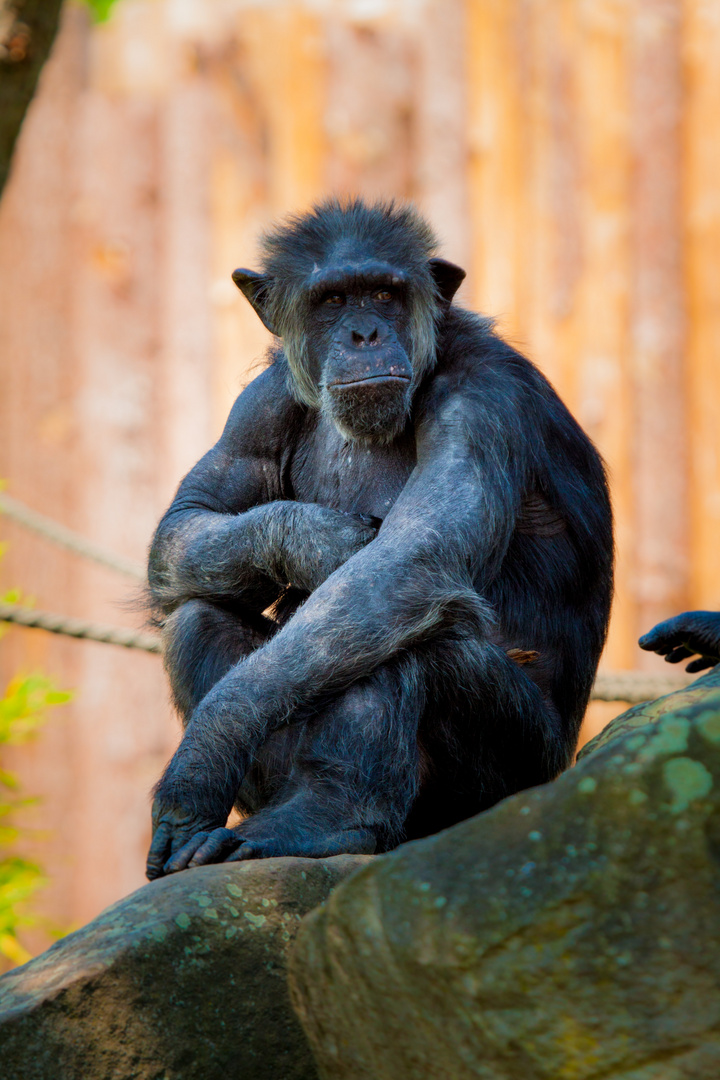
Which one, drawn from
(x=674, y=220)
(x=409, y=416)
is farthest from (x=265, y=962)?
(x=674, y=220)

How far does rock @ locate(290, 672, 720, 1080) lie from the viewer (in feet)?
4.68

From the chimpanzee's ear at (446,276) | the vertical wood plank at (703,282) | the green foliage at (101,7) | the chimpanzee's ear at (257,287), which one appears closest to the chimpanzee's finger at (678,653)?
the chimpanzee's ear at (446,276)

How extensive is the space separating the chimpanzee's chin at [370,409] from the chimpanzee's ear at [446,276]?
0.47 m

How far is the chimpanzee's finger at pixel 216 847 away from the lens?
2441mm

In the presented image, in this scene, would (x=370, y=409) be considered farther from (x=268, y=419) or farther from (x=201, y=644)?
(x=201, y=644)

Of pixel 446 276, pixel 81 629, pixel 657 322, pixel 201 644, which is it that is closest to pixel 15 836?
pixel 81 629

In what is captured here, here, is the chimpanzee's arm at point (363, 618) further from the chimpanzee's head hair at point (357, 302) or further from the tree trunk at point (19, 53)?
the tree trunk at point (19, 53)

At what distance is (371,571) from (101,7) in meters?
4.82

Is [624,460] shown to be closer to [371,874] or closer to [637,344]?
[637,344]

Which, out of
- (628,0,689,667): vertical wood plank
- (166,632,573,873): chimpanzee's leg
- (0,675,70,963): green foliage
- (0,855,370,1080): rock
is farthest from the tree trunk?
(628,0,689,667): vertical wood plank

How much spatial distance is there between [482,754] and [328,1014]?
1.30 metres

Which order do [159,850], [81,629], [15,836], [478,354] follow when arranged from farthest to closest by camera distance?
1. [15,836]
2. [81,629]
3. [478,354]
4. [159,850]

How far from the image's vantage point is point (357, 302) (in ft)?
A: 10.5

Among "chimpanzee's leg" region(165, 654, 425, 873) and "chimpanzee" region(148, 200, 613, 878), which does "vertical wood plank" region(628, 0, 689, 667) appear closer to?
"chimpanzee" region(148, 200, 613, 878)
